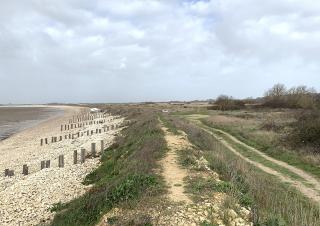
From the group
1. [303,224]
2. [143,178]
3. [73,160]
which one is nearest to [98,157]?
[73,160]

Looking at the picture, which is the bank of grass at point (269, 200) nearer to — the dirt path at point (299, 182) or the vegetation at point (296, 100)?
the dirt path at point (299, 182)

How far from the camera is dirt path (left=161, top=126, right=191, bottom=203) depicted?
11702 millimetres

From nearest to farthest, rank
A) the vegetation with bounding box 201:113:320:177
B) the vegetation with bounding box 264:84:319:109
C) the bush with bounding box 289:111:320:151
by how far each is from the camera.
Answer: the vegetation with bounding box 201:113:320:177 < the bush with bounding box 289:111:320:151 < the vegetation with bounding box 264:84:319:109

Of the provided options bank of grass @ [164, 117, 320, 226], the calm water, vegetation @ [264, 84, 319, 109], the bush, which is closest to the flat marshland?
bank of grass @ [164, 117, 320, 226]

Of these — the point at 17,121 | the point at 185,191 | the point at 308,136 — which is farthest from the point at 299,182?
the point at 17,121

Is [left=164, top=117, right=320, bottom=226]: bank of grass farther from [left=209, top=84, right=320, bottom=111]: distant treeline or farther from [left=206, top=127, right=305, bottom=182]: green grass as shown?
[left=209, top=84, right=320, bottom=111]: distant treeline

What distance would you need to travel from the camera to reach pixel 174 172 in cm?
1484

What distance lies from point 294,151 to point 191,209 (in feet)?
50.6

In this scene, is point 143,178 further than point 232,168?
No

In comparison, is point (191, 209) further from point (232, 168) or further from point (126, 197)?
point (232, 168)

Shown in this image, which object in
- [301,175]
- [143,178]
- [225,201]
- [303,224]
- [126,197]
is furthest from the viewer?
[301,175]

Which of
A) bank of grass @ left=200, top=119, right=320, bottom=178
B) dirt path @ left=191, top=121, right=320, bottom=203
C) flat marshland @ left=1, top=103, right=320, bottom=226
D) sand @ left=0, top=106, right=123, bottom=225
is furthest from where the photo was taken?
bank of grass @ left=200, top=119, right=320, bottom=178

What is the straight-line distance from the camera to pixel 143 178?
42.9ft

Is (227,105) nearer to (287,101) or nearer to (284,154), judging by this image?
(287,101)
